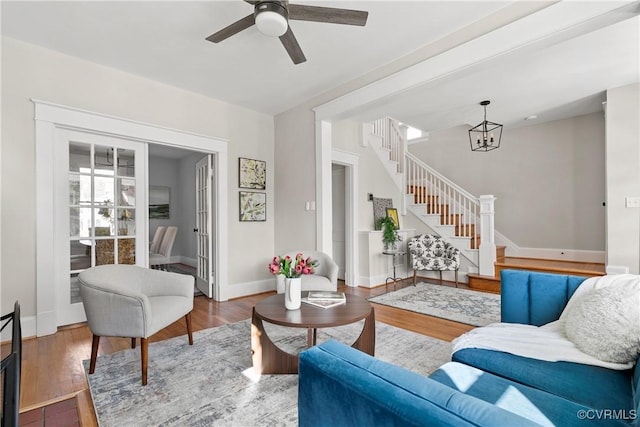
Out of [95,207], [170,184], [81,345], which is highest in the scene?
[170,184]

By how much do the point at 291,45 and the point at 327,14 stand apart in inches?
17.7

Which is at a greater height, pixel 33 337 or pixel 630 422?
pixel 630 422

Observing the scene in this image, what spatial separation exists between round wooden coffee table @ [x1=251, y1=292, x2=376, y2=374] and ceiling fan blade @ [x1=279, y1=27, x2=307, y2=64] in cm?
206

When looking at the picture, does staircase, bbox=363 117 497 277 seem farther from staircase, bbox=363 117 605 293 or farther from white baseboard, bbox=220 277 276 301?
white baseboard, bbox=220 277 276 301

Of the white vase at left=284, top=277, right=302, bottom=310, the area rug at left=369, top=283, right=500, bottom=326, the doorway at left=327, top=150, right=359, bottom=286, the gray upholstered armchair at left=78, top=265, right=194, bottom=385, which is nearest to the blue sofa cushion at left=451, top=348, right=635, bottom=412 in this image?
the white vase at left=284, top=277, right=302, bottom=310

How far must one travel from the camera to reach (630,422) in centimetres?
101

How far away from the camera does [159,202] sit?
7.05m

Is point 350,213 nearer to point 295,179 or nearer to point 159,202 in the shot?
point 295,179

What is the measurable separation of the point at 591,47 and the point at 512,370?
3440 mm

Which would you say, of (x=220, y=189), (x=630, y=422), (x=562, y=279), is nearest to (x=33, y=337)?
(x=220, y=189)

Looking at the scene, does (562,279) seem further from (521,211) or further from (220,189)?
(521,211)

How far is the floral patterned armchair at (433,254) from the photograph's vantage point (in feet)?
15.7

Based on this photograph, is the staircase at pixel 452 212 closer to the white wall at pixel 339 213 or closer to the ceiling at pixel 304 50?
the white wall at pixel 339 213

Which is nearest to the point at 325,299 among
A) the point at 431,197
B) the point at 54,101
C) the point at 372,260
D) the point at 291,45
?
the point at 291,45
